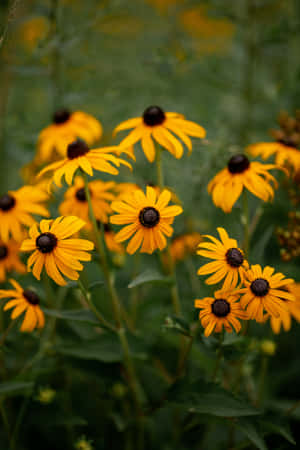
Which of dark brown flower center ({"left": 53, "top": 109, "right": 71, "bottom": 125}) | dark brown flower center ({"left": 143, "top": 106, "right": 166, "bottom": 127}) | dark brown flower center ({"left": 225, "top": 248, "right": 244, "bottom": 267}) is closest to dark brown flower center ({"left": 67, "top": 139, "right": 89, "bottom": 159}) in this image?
dark brown flower center ({"left": 143, "top": 106, "right": 166, "bottom": 127})

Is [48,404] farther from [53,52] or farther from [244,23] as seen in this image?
→ [244,23]

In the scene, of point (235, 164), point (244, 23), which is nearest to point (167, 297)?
point (235, 164)

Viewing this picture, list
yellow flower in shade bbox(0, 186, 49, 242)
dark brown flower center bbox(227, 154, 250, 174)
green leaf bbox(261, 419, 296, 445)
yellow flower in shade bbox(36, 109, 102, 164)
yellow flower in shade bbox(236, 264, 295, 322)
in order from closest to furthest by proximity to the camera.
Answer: yellow flower in shade bbox(236, 264, 295, 322)
green leaf bbox(261, 419, 296, 445)
dark brown flower center bbox(227, 154, 250, 174)
yellow flower in shade bbox(0, 186, 49, 242)
yellow flower in shade bbox(36, 109, 102, 164)

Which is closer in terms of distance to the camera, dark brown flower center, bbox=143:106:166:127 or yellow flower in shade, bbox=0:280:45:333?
yellow flower in shade, bbox=0:280:45:333

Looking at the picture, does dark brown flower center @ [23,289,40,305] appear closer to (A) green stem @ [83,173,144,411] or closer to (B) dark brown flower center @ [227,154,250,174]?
(A) green stem @ [83,173,144,411]

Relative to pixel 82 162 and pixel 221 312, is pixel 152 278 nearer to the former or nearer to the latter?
pixel 221 312

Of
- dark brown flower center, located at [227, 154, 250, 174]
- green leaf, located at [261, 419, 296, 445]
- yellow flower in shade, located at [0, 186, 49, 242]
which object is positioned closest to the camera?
green leaf, located at [261, 419, 296, 445]
